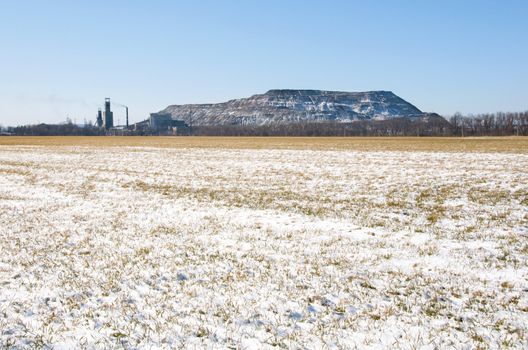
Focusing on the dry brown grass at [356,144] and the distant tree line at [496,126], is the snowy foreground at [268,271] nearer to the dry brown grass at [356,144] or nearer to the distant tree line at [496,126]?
the dry brown grass at [356,144]

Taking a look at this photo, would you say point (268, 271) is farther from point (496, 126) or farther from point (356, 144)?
point (496, 126)

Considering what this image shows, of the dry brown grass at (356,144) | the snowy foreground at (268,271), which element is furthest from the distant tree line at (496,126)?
the snowy foreground at (268,271)

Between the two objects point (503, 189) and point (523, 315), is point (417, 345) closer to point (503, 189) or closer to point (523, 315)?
point (523, 315)

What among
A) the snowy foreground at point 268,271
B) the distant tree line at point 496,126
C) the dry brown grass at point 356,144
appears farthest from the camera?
the distant tree line at point 496,126

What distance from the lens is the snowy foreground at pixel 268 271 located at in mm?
5707

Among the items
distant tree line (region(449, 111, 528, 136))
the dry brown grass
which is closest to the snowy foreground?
the dry brown grass

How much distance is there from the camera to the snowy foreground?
18.7 feet

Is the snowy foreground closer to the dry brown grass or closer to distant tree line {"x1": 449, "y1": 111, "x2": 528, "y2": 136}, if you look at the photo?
the dry brown grass

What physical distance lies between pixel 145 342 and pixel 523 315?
226 inches

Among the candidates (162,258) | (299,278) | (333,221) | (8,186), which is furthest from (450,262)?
(8,186)

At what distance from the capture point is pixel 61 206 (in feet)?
53.0

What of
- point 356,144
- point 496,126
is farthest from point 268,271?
point 496,126

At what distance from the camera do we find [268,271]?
8.26 m

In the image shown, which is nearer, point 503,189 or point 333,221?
point 333,221
